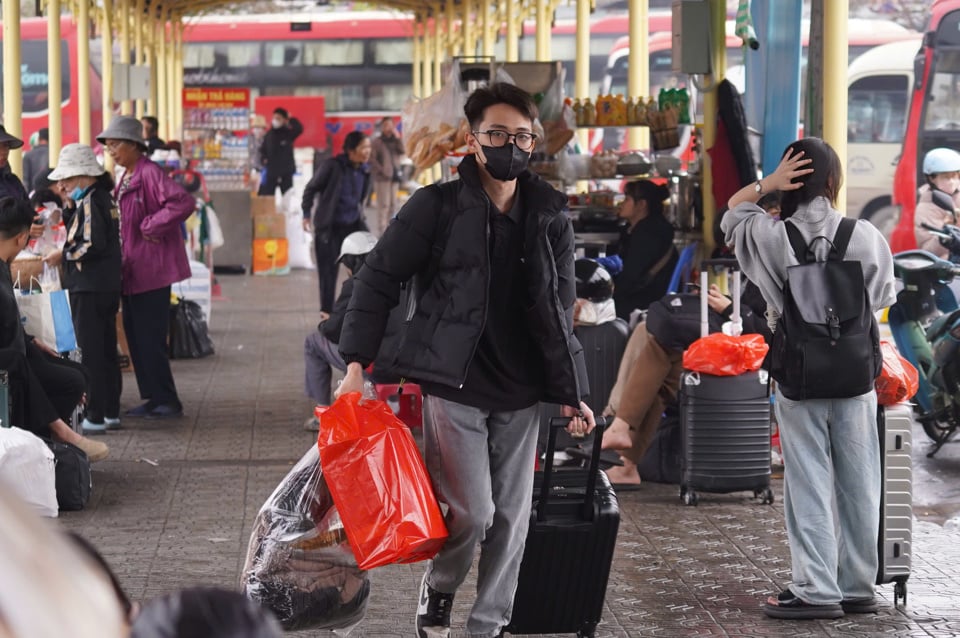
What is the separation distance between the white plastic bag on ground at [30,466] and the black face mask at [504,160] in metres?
2.93

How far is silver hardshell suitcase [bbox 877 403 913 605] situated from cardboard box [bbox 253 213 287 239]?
56.8 feet

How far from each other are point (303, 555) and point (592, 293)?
157 inches

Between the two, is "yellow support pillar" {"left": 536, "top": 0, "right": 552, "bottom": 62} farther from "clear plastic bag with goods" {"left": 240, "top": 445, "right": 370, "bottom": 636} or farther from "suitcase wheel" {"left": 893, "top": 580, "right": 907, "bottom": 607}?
"clear plastic bag with goods" {"left": 240, "top": 445, "right": 370, "bottom": 636}

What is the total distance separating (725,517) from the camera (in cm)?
719

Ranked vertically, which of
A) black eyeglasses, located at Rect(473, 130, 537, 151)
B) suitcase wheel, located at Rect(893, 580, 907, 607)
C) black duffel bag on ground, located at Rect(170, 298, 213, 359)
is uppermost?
black eyeglasses, located at Rect(473, 130, 537, 151)

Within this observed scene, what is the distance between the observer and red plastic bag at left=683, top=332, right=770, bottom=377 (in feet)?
23.7

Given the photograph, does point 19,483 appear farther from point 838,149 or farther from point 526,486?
point 838,149

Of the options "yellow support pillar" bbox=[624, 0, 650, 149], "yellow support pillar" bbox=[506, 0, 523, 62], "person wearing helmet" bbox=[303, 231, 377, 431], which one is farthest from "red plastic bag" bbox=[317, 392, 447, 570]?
"yellow support pillar" bbox=[506, 0, 523, 62]

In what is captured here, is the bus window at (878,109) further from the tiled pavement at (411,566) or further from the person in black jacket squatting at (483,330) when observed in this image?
the person in black jacket squatting at (483,330)

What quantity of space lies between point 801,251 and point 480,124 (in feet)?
4.40

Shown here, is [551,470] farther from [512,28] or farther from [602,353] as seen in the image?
[512,28]

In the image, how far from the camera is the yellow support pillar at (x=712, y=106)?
29.9 ft

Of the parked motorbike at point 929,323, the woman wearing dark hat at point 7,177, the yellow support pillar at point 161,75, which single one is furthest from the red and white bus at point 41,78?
the parked motorbike at point 929,323

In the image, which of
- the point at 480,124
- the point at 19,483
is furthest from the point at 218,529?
the point at 480,124
